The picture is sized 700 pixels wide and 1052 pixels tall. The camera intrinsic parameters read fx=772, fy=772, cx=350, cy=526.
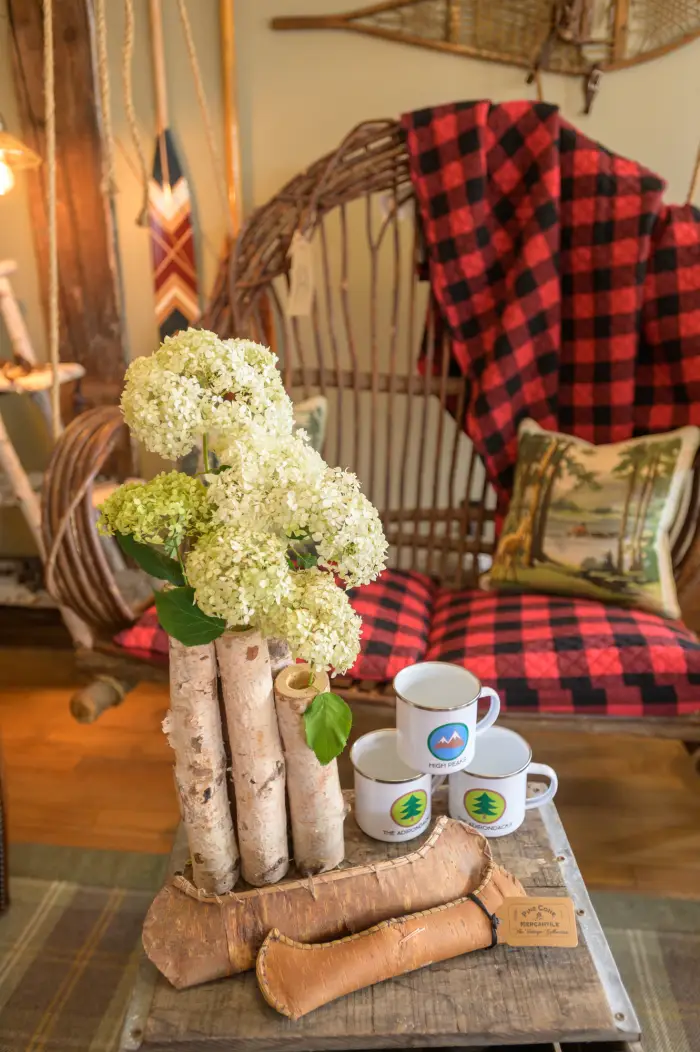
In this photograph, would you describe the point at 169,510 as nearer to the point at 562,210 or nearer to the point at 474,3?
the point at 562,210

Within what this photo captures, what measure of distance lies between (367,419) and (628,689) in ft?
3.77

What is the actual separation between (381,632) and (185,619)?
683mm

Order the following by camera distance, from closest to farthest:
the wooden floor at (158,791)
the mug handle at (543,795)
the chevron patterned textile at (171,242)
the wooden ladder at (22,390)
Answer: the mug handle at (543,795) < the wooden floor at (158,791) < the wooden ladder at (22,390) < the chevron patterned textile at (171,242)

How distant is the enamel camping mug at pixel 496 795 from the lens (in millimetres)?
978

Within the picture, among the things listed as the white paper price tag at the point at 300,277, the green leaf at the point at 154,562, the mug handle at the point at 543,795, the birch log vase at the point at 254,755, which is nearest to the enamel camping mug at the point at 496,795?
the mug handle at the point at 543,795

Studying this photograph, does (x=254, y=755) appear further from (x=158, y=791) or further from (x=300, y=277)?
(x=300, y=277)

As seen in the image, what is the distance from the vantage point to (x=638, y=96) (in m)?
1.93

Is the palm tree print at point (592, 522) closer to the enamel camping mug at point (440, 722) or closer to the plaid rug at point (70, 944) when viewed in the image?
the enamel camping mug at point (440, 722)

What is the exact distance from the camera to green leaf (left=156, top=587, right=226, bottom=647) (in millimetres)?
746

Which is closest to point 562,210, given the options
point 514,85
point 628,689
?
point 514,85

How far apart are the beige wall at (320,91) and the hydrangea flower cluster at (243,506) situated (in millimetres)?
1522

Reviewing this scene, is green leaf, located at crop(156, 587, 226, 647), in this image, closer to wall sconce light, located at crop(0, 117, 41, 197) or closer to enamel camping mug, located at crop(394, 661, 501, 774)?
enamel camping mug, located at crop(394, 661, 501, 774)

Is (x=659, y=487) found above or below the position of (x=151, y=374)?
below

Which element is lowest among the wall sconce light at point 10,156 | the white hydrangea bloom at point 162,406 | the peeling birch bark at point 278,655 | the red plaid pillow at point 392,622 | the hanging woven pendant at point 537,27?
the red plaid pillow at point 392,622
